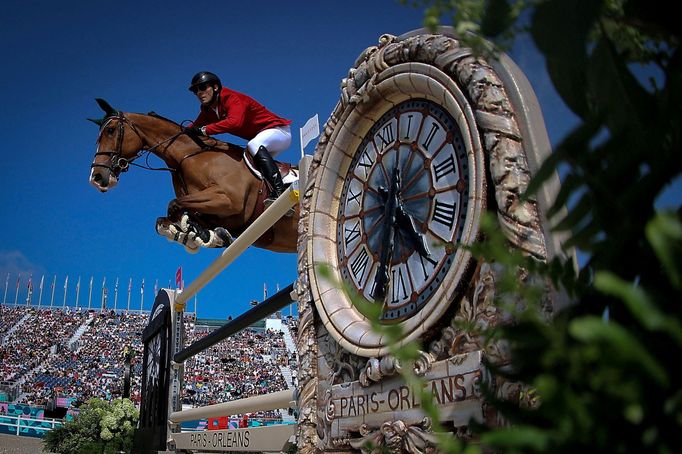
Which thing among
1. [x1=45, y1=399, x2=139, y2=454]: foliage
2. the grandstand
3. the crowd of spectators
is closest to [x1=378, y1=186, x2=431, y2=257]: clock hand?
[x1=45, y1=399, x2=139, y2=454]: foliage

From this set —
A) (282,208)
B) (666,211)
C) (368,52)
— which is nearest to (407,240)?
(368,52)

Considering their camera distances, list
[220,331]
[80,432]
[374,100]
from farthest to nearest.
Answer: [80,432] → [220,331] → [374,100]

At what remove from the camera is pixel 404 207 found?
175 cm

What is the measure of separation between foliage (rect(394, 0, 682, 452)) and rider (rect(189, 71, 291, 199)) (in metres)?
3.57

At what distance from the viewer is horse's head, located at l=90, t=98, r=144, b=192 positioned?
4.22 metres

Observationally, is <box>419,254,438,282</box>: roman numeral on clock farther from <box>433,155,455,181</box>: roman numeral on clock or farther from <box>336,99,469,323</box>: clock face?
<box>433,155,455,181</box>: roman numeral on clock

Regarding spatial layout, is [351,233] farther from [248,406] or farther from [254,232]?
[248,406]

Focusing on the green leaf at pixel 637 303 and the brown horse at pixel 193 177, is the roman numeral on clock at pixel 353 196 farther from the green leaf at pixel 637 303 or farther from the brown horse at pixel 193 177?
the green leaf at pixel 637 303

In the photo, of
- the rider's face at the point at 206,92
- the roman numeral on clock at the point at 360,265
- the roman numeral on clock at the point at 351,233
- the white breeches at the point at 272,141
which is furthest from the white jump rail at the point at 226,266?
the rider's face at the point at 206,92

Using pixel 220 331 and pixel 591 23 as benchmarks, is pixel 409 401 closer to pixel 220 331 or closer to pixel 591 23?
pixel 591 23

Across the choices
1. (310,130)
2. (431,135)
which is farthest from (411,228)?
(310,130)

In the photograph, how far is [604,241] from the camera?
48 cm

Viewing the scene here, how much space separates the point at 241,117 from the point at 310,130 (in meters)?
1.94

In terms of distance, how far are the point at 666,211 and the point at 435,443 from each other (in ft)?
3.83
